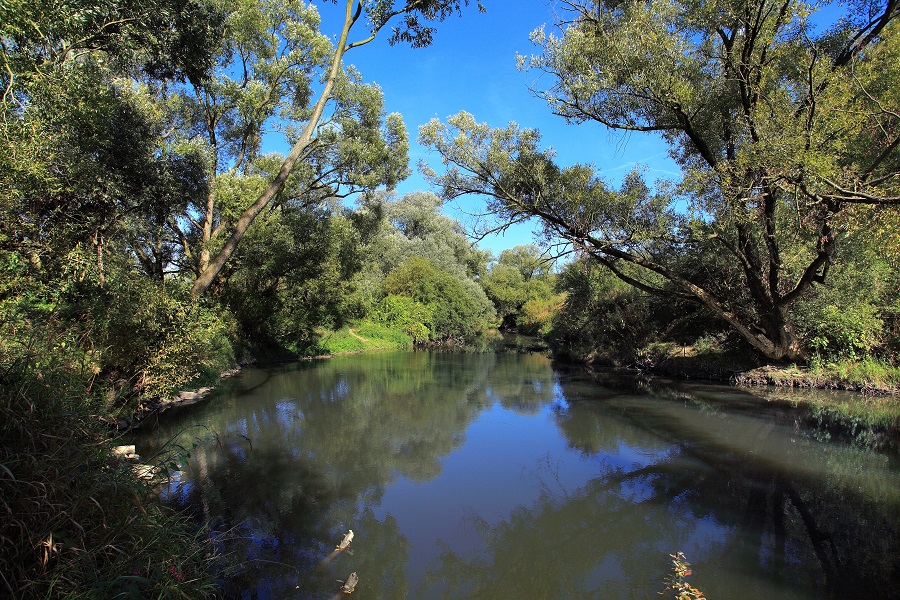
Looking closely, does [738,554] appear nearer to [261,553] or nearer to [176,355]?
[261,553]

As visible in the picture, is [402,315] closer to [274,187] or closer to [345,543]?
[274,187]

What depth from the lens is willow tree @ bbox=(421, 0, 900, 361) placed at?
8.64 m

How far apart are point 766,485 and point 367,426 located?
793 centimetres

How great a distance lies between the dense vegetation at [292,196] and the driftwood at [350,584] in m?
1.52

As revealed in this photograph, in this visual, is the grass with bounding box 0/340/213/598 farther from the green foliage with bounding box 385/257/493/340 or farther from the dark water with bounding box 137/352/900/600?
the green foliage with bounding box 385/257/493/340

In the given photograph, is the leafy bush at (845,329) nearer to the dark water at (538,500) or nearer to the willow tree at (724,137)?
the willow tree at (724,137)

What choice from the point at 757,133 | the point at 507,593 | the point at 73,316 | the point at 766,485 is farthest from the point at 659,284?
the point at 73,316

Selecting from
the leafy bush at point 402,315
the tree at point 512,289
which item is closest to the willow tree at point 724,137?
the leafy bush at point 402,315

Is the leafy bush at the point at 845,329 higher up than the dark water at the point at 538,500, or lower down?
higher up

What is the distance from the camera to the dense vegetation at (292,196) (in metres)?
3.29

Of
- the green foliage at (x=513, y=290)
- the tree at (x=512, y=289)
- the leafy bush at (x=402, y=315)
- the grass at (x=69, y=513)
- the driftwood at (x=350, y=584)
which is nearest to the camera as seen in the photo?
the grass at (x=69, y=513)

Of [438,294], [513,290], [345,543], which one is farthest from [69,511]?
[513,290]

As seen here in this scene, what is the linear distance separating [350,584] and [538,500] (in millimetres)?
3304

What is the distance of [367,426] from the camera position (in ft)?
35.1
